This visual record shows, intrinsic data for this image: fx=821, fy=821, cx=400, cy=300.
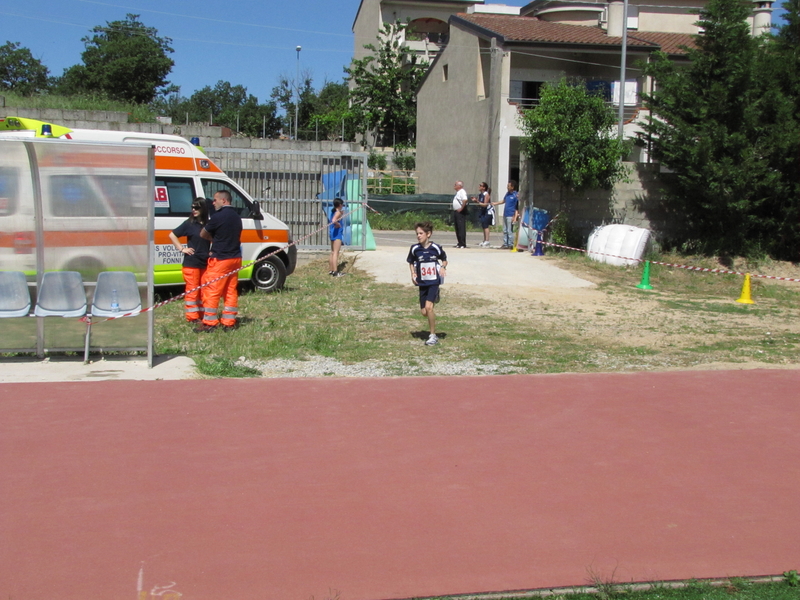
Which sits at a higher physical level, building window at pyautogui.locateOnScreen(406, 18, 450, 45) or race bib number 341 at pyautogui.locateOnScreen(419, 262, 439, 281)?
building window at pyautogui.locateOnScreen(406, 18, 450, 45)

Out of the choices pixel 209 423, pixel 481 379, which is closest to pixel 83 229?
pixel 209 423

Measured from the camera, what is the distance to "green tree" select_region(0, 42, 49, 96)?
233 feet

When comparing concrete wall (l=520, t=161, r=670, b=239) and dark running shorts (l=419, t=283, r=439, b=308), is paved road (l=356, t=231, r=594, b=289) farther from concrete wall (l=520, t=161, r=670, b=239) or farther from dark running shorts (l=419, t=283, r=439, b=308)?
dark running shorts (l=419, t=283, r=439, b=308)

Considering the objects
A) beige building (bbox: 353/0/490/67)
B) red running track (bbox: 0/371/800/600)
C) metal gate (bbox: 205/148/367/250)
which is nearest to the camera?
red running track (bbox: 0/371/800/600)

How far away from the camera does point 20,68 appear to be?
72562 millimetres

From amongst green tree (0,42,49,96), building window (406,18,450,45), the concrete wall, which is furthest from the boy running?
green tree (0,42,49,96)

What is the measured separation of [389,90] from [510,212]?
95.1 ft

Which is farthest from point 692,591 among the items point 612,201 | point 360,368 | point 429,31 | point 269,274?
point 429,31

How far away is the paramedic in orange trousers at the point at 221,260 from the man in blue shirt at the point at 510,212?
11.3 metres

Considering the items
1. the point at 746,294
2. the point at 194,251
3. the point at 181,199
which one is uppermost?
the point at 181,199

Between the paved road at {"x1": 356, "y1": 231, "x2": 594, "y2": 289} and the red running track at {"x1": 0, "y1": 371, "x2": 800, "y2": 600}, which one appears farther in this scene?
the paved road at {"x1": 356, "y1": 231, "x2": 594, "y2": 289}

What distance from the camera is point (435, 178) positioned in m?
39.9

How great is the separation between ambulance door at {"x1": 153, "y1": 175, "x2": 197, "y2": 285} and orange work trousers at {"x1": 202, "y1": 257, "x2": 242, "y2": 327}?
2341 millimetres

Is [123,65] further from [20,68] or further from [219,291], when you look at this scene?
[219,291]
